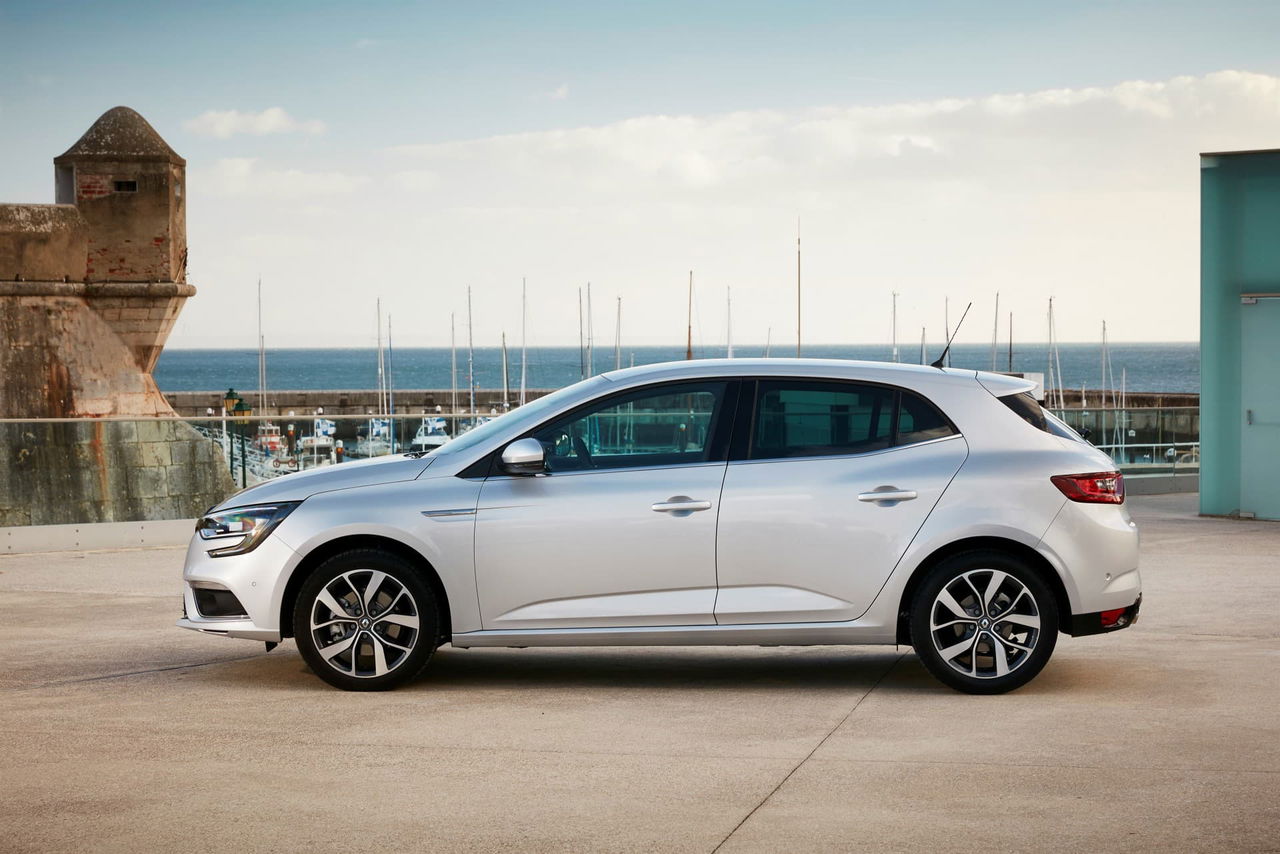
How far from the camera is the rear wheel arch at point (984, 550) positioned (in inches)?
299

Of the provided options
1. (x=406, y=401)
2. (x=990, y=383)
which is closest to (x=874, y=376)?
(x=990, y=383)

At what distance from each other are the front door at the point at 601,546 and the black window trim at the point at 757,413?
124 millimetres

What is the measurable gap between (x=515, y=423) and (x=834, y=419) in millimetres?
1604

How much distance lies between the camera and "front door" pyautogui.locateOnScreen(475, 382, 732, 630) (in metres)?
7.50

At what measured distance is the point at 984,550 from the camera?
24.9ft

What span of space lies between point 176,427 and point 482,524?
971 centimetres

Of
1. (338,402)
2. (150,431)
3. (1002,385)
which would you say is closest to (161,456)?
(150,431)

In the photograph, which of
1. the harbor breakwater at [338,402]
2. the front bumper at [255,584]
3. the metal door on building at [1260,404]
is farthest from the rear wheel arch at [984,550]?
the harbor breakwater at [338,402]

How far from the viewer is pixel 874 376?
7.82 meters

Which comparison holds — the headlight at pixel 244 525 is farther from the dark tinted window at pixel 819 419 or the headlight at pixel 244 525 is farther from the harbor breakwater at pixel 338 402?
the harbor breakwater at pixel 338 402

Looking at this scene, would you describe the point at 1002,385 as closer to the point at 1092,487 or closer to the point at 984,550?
the point at 1092,487

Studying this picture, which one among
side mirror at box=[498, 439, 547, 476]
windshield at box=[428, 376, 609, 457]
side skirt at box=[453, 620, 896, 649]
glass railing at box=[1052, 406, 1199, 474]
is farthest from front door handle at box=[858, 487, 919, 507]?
glass railing at box=[1052, 406, 1199, 474]

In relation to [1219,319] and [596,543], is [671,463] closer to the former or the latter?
[596,543]

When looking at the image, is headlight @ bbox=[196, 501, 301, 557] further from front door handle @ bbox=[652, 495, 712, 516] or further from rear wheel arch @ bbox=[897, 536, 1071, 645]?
rear wheel arch @ bbox=[897, 536, 1071, 645]
